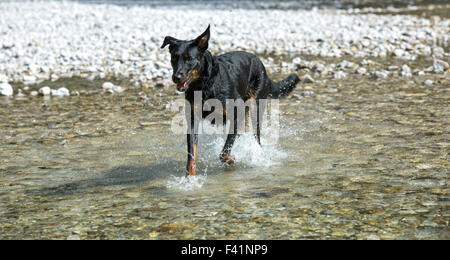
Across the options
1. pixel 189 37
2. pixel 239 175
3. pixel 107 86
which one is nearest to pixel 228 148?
pixel 239 175

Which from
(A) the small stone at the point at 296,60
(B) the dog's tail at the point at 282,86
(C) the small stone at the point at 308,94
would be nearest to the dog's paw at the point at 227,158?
(B) the dog's tail at the point at 282,86

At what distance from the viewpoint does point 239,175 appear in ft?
23.0

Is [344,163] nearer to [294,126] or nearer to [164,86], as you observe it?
[294,126]

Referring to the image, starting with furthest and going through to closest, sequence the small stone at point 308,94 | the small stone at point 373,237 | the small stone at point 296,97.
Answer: the small stone at point 308,94 → the small stone at point 296,97 → the small stone at point 373,237

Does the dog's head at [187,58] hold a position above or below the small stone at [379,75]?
above

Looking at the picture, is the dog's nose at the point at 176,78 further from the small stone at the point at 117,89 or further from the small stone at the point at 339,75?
the small stone at the point at 339,75

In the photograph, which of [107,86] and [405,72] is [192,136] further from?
[405,72]

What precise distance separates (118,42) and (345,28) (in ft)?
25.5

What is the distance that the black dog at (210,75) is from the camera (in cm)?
655

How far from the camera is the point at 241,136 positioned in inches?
327

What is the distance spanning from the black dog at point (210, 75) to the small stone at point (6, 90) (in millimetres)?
6972

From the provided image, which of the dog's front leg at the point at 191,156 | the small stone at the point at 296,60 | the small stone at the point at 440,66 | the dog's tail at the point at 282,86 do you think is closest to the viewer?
the dog's front leg at the point at 191,156

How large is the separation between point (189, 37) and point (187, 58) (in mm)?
11746

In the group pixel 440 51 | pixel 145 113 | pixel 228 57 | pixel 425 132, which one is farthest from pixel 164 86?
pixel 440 51
